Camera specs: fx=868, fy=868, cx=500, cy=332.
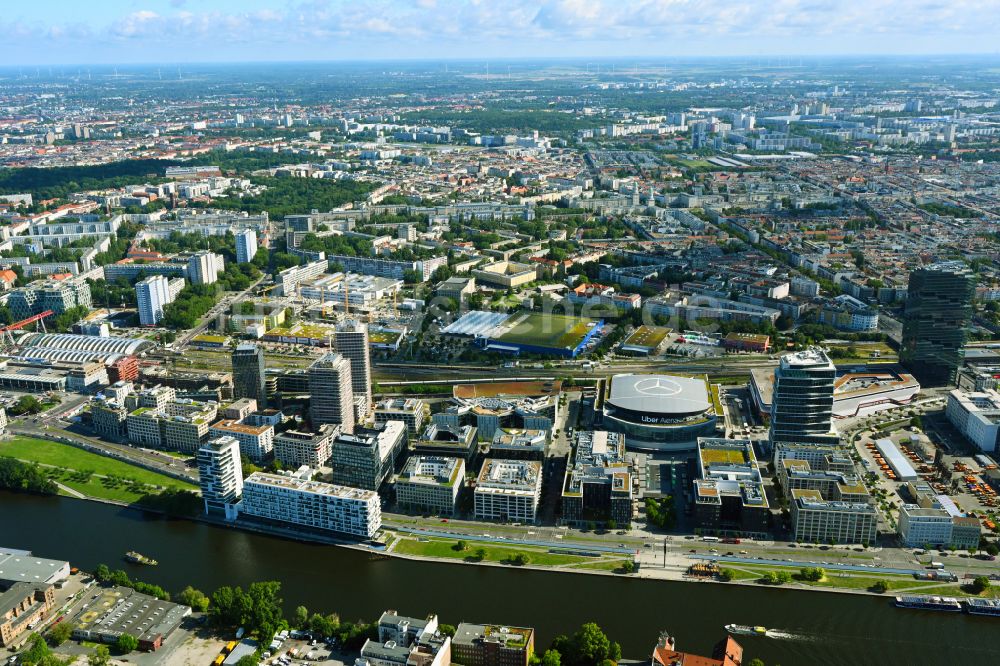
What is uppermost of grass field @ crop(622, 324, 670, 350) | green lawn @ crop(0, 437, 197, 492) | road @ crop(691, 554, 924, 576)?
grass field @ crop(622, 324, 670, 350)

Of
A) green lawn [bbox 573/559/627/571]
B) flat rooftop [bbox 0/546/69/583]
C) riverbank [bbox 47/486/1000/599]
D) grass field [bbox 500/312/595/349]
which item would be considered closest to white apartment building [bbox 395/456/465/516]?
riverbank [bbox 47/486/1000/599]

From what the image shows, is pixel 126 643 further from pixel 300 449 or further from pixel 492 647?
pixel 300 449

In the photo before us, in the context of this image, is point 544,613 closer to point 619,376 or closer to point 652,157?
point 619,376

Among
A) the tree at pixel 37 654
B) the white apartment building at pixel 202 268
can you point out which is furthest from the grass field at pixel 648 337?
the tree at pixel 37 654

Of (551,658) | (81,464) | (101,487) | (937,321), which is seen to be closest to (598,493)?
(551,658)

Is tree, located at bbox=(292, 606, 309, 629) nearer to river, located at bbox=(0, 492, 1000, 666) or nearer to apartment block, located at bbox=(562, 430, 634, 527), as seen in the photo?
river, located at bbox=(0, 492, 1000, 666)

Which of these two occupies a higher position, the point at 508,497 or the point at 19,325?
the point at 508,497
